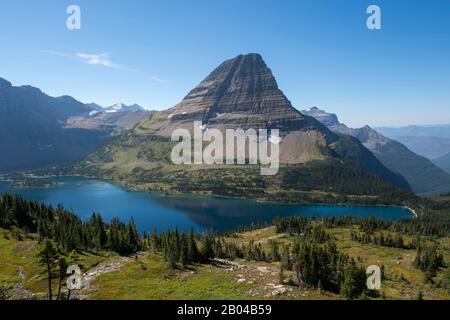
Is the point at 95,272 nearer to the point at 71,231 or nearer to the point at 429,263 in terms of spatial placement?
the point at 71,231

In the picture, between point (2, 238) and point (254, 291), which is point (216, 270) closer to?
point (254, 291)

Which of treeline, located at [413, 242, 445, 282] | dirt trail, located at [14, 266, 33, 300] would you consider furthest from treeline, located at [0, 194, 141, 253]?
treeline, located at [413, 242, 445, 282]

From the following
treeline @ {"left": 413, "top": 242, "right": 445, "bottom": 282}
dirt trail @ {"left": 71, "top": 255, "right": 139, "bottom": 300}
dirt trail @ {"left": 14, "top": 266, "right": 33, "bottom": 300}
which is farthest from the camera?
treeline @ {"left": 413, "top": 242, "right": 445, "bottom": 282}

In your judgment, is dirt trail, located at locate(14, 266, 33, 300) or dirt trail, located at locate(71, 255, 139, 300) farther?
dirt trail, located at locate(71, 255, 139, 300)

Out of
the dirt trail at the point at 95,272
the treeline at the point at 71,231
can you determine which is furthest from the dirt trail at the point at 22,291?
the treeline at the point at 71,231

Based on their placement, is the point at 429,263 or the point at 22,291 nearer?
the point at 22,291

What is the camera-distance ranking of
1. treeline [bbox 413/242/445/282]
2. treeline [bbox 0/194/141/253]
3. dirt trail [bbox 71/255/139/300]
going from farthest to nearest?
treeline [bbox 413/242/445/282] < treeline [bbox 0/194/141/253] < dirt trail [bbox 71/255/139/300]

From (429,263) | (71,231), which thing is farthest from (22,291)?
(429,263)

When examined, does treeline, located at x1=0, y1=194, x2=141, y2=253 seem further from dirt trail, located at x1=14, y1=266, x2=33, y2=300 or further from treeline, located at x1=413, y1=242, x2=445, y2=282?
treeline, located at x1=413, y1=242, x2=445, y2=282

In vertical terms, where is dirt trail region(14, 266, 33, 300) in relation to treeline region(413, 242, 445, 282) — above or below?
above
